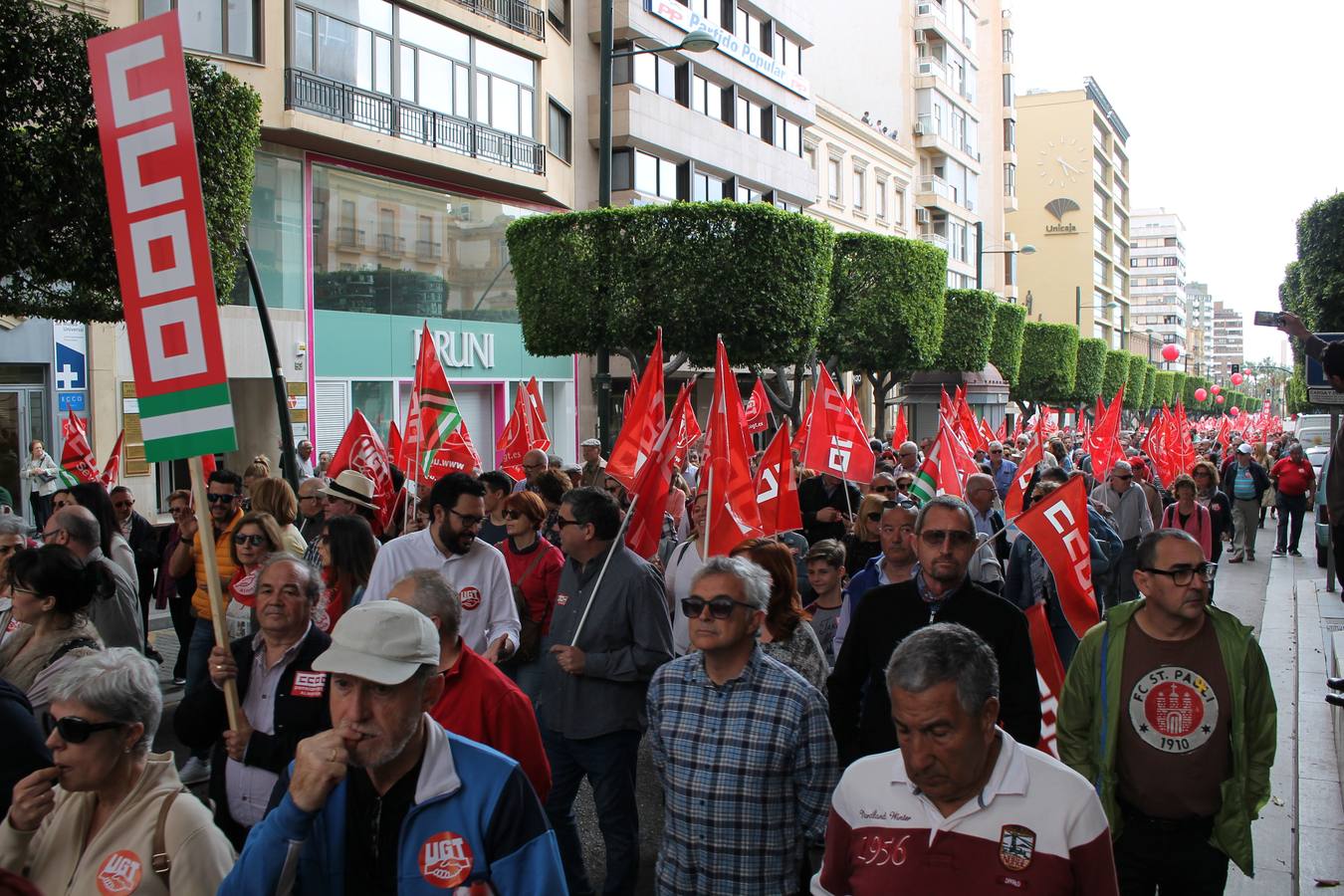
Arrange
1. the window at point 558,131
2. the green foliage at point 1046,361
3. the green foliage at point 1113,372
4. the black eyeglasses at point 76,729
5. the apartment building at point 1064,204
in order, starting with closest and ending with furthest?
the black eyeglasses at point 76,729
the window at point 558,131
the green foliage at point 1046,361
the green foliage at point 1113,372
the apartment building at point 1064,204

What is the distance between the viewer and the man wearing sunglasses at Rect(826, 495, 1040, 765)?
13.7 ft

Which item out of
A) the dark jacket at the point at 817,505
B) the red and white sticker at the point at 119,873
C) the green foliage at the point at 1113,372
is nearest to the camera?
the red and white sticker at the point at 119,873

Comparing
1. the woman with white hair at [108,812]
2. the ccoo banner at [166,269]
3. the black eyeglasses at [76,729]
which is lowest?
the woman with white hair at [108,812]

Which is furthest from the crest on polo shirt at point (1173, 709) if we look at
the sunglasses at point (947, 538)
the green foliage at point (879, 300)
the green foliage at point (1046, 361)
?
the green foliage at point (1046, 361)

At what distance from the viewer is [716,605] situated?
375cm

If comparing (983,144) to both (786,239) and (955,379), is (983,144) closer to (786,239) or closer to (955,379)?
(955,379)

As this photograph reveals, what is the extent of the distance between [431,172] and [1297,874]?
21.8 meters

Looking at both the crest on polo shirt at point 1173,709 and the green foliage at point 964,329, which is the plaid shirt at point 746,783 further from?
the green foliage at point 964,329

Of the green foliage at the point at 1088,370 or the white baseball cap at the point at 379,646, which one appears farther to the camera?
the green foliage at the point at 1088,370

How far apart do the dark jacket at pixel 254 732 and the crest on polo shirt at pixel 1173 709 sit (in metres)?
2.61

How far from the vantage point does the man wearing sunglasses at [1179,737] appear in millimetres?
3881

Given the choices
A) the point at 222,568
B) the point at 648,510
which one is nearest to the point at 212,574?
the point at 648,510

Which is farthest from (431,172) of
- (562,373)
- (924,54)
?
(924,54)

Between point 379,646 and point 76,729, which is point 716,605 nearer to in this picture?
point 379,646
